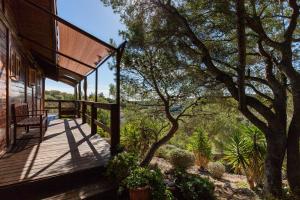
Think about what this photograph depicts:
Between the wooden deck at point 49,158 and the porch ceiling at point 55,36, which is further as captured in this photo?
the porch ceiling at point 55,36

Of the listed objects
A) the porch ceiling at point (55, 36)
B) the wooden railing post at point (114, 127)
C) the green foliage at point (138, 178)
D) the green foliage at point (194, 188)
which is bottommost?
the green foliage at point (194, 188)

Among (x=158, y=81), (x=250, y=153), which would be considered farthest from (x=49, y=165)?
(x=250, y=153)

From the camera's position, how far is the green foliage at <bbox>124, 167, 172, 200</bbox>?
3.02 meters

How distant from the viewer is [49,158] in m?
4.01

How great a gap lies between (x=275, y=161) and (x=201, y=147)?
5.10 metres

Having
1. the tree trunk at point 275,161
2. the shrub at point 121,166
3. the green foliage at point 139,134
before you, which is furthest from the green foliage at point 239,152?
the shrub at point 121,166

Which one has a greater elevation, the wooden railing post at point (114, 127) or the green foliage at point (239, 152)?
the wooden railing post at point (114, 127)

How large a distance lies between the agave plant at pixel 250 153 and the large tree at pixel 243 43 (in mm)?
2515

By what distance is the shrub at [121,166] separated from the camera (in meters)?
3.34

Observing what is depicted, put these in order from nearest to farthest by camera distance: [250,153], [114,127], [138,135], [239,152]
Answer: [114,127]
[250,153]
[239,152]
[138,135]

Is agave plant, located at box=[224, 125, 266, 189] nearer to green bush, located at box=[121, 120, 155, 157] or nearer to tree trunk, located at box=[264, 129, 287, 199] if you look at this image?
tree trunk, located at box=[264, 129, 287, 199]

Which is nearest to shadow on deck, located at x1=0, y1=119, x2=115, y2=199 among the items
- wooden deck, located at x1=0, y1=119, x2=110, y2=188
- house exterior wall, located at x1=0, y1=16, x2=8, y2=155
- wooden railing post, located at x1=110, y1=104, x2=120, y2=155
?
wooden deck, located at x1=0, y1=119, x2=110, y2=188

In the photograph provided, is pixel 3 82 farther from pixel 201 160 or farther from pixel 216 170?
pixel 201 160

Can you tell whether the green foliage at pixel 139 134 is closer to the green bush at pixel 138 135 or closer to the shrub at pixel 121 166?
the green bush at pixel 138 135
